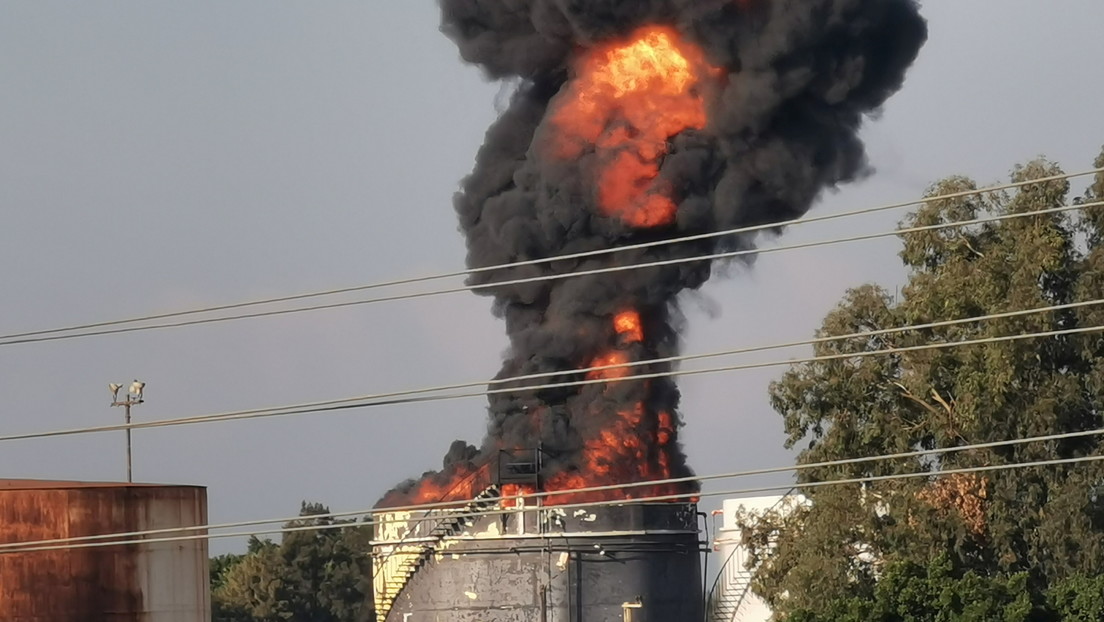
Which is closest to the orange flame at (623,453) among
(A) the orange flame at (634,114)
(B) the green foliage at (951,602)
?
(A) the orange flame at (634,114)

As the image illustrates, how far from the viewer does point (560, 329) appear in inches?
1831

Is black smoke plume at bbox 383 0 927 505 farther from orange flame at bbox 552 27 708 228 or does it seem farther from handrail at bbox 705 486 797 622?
handrail at bbox 705 486 797 622

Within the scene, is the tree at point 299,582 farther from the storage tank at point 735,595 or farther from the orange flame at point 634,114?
the orange flame at point 634,114

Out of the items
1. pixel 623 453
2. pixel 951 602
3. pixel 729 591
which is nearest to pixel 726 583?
pixel 729 591

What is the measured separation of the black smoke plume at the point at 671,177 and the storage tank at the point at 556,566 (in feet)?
4.71

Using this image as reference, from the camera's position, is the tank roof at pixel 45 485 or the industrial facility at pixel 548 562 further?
the industrial facility at pixel 548 562

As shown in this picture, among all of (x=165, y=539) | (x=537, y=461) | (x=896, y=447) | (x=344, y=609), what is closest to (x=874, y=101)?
(x=896, y=447)

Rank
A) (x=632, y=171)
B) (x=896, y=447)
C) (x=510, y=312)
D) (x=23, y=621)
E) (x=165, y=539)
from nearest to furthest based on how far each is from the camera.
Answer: (x=23, y=621)
(x=165, y=539)
(x=896, y=447)
(x=632, y=171)
(x=510, y=312)

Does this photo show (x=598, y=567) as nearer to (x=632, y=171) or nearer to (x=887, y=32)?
(x=632, y=171)

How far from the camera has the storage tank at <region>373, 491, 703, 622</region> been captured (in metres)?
45.5

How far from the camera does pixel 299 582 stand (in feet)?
273

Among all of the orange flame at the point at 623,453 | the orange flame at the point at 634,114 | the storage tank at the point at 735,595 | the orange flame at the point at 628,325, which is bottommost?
the storage tank at the point at 735,595

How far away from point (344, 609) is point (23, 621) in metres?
57.5

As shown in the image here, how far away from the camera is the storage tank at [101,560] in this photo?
26.7 meters
